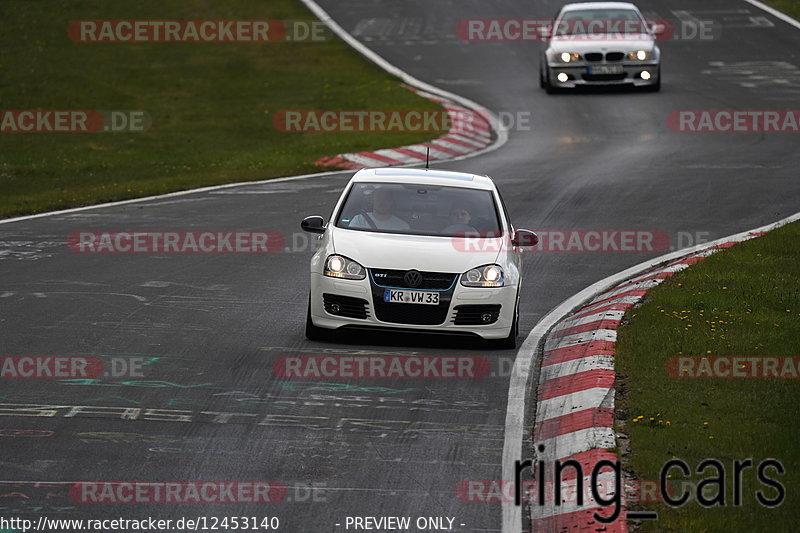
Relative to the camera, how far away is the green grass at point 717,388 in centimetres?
722

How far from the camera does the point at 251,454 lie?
8328mm

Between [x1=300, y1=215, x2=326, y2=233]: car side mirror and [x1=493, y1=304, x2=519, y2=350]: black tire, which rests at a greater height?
[x1=300, y1=215, x2=326, y2=233]: car side mirror

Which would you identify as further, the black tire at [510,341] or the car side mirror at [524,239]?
the car side mirror at [524,239]

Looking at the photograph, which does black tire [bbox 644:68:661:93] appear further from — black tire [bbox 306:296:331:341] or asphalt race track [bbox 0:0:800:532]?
black tire [bbox 306:296:331:341]

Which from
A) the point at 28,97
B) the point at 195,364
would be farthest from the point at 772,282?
the point at 28,97

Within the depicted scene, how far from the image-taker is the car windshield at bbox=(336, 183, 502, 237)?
40.2 ft

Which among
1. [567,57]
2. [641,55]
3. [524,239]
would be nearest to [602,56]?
[567,57]

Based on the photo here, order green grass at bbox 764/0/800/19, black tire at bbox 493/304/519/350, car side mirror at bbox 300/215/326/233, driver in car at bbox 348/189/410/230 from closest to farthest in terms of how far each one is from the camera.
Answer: black tire at bbox 493/304/519/350
car side mirror at bbox 300/215/326/233
driver in car at bbox 348/189/410/230
green grass at bbox 764/0/800/19

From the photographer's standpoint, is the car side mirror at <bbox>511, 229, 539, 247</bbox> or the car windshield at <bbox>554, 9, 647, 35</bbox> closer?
the car side mirror at <bbox>511, 229, 539, 247</bbox>

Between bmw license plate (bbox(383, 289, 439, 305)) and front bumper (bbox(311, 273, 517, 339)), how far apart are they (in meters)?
0.04

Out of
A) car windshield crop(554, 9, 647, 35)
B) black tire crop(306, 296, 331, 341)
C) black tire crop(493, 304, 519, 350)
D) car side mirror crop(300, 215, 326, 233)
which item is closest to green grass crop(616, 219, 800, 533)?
black tire crop(493, 304, 519, 350)

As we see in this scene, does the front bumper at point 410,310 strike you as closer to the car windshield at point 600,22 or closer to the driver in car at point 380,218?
the driver in car at point 380,218

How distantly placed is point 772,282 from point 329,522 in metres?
7.70

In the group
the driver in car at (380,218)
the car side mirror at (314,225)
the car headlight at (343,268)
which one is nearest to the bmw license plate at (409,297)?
the car headlight at (343,268)
